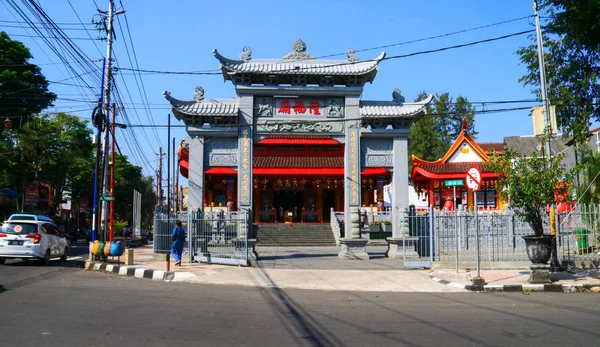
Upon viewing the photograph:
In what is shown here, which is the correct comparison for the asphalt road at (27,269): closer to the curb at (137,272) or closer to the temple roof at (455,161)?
the curb at (137,272)

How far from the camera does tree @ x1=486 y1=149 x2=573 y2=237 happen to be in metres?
12.9

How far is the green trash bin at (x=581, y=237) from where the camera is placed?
1526 centimetres

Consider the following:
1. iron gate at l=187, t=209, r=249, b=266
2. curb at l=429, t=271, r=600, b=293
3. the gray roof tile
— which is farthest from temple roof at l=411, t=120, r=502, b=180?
curb at l=429, t=271, r=600, b=293

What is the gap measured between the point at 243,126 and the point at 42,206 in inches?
1324

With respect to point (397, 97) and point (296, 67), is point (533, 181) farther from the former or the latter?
point (296, 67)

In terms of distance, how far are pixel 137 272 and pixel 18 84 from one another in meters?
20.4

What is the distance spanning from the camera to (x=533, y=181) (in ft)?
42.4

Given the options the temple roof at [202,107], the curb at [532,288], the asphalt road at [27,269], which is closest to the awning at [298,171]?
the temple roof at [202,107]

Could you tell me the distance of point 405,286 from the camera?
509 inches

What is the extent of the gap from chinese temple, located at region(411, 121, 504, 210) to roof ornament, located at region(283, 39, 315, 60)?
1370 cm

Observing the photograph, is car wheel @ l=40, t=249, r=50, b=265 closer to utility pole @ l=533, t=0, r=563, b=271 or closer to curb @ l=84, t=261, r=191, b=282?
curb @ l=84, t=261, r=191, b=282

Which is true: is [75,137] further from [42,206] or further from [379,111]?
[379,111]

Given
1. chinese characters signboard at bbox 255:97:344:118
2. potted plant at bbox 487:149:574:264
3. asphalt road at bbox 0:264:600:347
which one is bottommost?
asphalt road at bbox 0:264:600:347

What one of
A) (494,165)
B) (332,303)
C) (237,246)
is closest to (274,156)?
(237,246)
